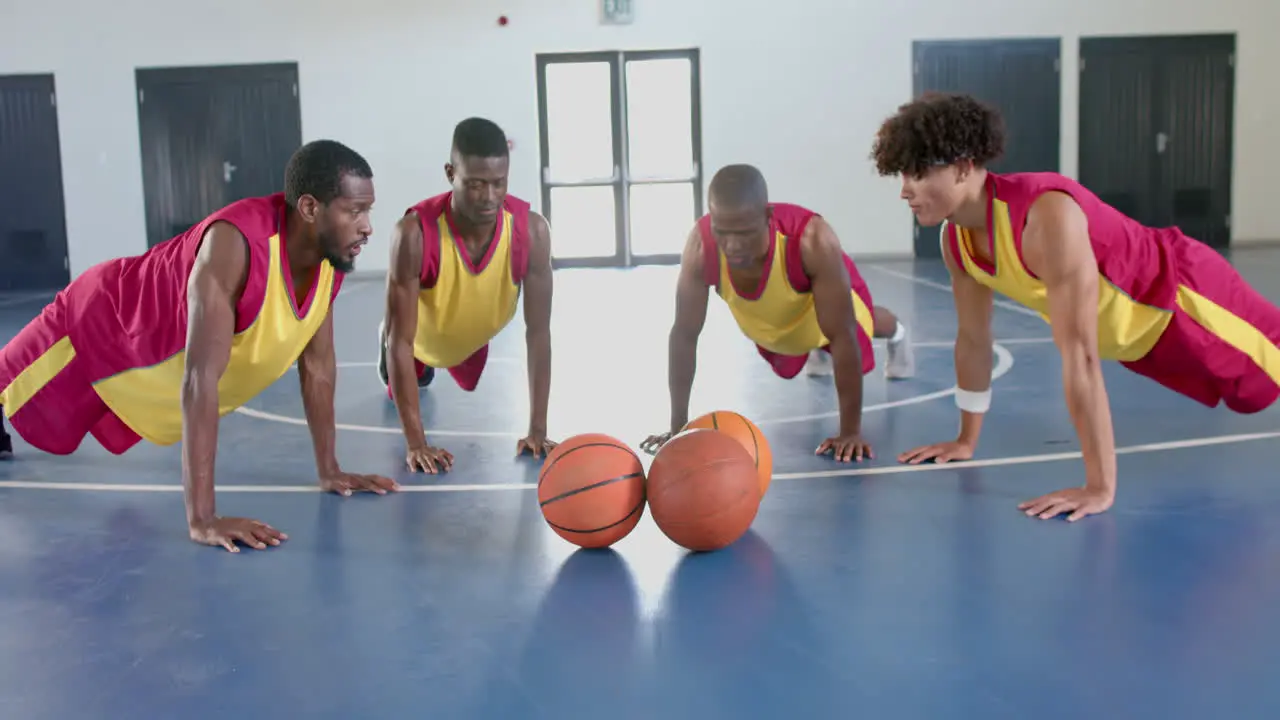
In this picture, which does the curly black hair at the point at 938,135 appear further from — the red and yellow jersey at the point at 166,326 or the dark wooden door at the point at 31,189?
the dark wooden door at the point at 31,189

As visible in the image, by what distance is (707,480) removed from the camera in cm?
275

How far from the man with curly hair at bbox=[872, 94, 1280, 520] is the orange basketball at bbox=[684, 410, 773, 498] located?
2.38ft

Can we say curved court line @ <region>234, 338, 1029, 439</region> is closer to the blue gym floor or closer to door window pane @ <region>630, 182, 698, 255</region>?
the blue gym floor

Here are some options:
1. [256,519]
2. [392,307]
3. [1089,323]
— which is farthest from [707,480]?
[392,307]

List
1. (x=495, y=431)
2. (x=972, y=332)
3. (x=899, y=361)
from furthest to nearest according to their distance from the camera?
(x=899, y=361)
(x=495, y=431)
(x=972, y=332)

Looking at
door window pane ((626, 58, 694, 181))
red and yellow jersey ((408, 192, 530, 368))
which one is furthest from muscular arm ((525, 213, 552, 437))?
door window pane ((626, 58, 694, 181))

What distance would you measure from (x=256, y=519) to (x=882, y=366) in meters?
3.48

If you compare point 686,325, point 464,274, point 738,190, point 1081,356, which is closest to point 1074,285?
point 1081,356

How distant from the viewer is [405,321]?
3.97m

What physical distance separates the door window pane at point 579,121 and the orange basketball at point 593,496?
10.0 metres

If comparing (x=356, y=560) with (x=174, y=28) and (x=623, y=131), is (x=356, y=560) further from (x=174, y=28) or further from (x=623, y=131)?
(x=174, y=28)

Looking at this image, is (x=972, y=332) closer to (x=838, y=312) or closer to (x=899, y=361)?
(x=838, y=312)

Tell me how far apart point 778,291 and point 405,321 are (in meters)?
1.34

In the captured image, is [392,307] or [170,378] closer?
[170,378]
